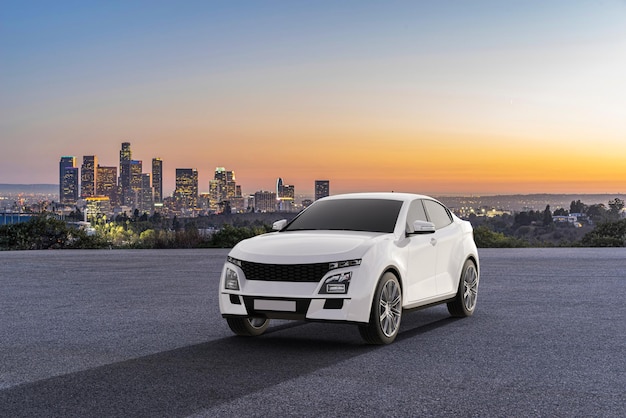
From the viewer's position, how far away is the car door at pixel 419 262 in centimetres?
1038

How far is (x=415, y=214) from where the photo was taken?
36.4ft

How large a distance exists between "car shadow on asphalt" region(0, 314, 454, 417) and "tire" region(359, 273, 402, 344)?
17 cm

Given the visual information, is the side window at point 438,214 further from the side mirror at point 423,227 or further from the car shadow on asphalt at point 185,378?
the car shadow on asphalt at point 185,378

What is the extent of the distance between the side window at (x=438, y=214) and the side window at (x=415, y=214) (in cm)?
16

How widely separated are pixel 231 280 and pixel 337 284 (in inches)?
53.3

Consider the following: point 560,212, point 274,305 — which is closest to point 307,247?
point 274,305

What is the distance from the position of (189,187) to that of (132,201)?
57.8 ft

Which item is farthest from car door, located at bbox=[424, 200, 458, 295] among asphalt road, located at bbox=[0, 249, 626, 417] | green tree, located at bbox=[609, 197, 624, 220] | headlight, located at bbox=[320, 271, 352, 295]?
green tree, located at bbox=[609, 197, 624, 220]

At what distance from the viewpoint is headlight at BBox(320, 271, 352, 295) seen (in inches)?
361

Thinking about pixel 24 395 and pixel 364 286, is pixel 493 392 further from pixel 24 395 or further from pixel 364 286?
pixel 24 395

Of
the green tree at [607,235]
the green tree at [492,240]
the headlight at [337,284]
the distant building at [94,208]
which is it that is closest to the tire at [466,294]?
the headlight at [337,284]

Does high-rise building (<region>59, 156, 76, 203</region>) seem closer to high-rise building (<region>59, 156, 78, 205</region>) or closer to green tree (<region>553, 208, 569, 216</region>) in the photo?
high-rise building (<region>59, 156, 78, 205</region>)

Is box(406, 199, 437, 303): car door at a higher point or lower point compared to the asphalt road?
higher

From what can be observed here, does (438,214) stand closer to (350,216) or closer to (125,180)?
(350,216)
